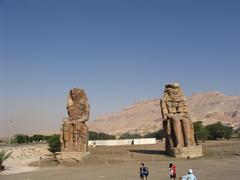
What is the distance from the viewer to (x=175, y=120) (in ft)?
77.0

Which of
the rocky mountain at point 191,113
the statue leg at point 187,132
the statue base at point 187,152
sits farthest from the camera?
the rocky mountain at point 191,113

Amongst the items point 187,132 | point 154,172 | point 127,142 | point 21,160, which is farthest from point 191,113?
point 154,172

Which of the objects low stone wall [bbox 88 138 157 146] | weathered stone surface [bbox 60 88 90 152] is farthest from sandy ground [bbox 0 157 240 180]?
low stone wall [bbox 88 138 157 146]

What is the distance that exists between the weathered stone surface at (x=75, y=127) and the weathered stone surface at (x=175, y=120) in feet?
18.5

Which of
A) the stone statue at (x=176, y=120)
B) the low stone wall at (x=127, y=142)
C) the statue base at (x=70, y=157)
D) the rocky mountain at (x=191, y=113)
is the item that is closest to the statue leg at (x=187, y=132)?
the stone statue at (x=176, y=120)

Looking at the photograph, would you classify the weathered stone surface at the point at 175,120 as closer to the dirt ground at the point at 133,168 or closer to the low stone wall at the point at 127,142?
the dirt ground at the point at 133,168

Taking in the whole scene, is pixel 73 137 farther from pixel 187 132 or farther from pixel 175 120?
pixel 187 132

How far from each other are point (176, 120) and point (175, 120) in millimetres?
65

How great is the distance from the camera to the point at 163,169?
62.1ft

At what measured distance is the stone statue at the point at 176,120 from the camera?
23.5m

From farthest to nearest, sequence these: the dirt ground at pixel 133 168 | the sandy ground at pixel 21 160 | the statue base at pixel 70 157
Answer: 1. the statue base at pixel 70 157
2. the sandy ground at pixel 21 160
3. the dirt ground at pixel 133 168

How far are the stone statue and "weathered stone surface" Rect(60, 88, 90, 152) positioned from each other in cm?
565

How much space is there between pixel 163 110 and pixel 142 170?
11.0 meters

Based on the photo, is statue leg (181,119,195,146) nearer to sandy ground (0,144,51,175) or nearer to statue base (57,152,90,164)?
statue base (57,152,90,164)
